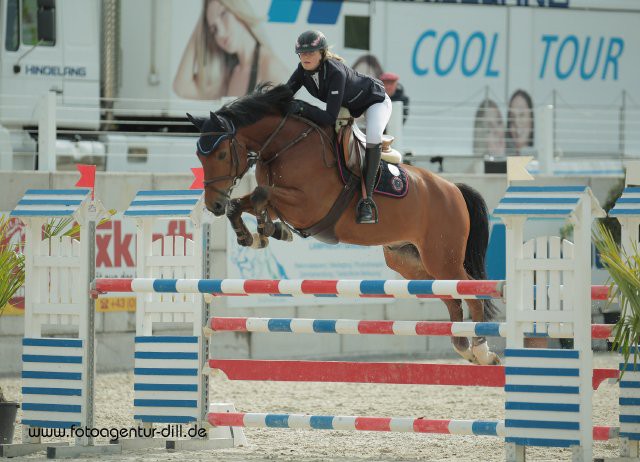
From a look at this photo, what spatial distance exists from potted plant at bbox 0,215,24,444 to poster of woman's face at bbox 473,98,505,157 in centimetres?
846

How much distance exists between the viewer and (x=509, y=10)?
15094 mm

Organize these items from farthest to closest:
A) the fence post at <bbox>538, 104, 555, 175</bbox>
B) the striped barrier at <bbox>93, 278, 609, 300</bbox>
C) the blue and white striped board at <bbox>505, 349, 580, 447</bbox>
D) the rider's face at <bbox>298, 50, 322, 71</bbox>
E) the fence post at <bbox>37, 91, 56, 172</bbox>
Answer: the fence post at <bbox>538, 104, 555, 175</bbox> < the fence post at <bbox>37, 91, 56, 172</bbox> < the rider's face at <bbox>298, 50, 322, 71</bbox> < the striped barrier at <bbox>93, 278, 609, 300</bbox> < the blue and white striped board at <bbox>505, 349, 580, 447</bbox>

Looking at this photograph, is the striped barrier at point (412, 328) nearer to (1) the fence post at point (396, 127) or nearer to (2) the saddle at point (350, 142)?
(2) the saddle at point (350, 142)

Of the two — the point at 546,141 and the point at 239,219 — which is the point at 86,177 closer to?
the point at 239,219

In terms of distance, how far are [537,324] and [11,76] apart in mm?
8186

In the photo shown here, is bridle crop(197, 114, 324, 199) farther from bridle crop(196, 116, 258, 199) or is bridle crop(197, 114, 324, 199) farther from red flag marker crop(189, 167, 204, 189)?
red flag marker crop(189, 167, 204, 189)

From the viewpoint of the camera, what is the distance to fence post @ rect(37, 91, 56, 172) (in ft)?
34.2

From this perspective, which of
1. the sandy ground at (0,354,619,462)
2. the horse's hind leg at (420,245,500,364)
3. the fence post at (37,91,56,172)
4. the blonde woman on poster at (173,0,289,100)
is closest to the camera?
the sandy ground at (0,354,619,462)

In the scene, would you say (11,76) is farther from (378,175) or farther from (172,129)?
(378,175)

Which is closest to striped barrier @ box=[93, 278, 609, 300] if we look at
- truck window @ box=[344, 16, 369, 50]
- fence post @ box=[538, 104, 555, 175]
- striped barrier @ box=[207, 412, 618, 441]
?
striped barrier @ box=[207, 412, 618, 441]

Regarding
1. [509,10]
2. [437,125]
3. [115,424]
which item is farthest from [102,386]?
[509,10]

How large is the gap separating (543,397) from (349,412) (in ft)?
9.93

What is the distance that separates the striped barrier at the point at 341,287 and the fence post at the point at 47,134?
14.9 ft

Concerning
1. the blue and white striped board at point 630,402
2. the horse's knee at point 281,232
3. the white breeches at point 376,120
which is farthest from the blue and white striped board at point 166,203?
the blue and white striped board at point 630,402
